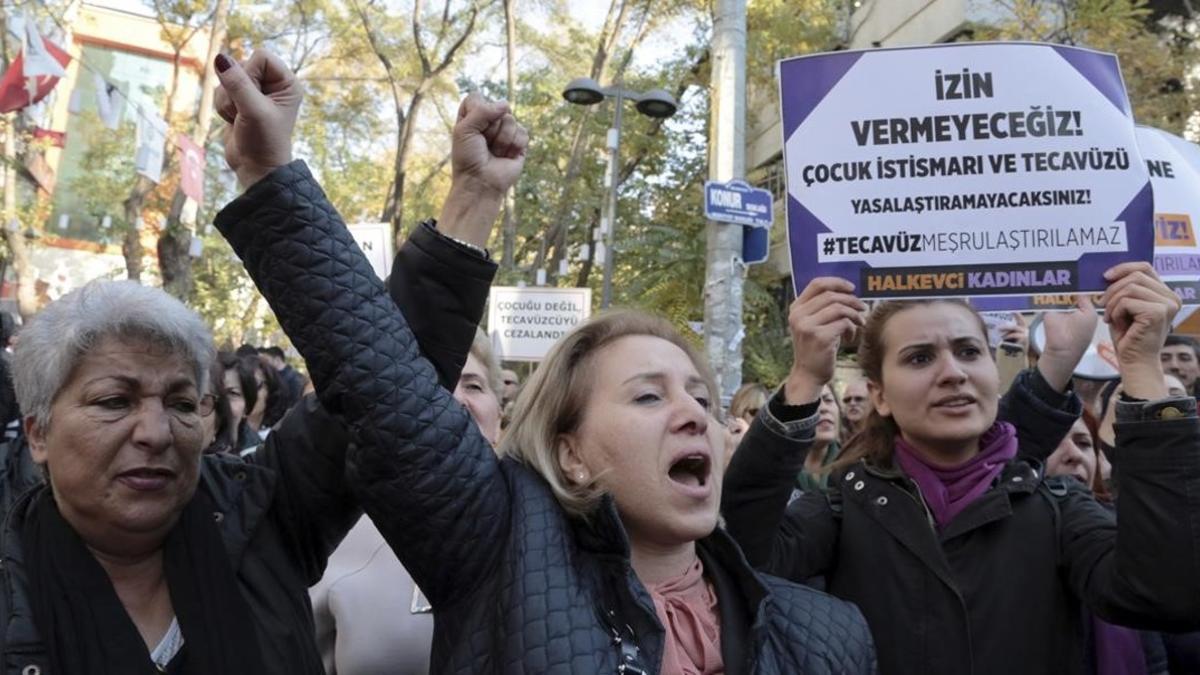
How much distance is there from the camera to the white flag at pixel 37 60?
12.9 meters

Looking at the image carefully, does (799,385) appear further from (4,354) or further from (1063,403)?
(4,354)

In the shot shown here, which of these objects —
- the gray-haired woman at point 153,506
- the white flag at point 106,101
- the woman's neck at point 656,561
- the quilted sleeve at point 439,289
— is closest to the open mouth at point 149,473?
the gray-haired woman at point 153,506

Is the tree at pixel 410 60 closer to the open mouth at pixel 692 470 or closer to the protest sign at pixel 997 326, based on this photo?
the protest sign at pixel 997 326

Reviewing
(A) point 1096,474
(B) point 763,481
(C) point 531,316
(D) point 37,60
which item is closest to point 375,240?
(C) point 531,316

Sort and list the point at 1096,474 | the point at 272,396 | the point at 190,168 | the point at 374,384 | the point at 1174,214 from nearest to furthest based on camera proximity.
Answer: the point at 374,384 → the point at 1174,214 → the point at 1096,474 → the point at 272,396 → the point at 190,168

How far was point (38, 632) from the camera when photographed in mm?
1943

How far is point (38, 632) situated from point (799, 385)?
61.1 inches

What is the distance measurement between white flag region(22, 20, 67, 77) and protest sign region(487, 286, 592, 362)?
18.0 feet

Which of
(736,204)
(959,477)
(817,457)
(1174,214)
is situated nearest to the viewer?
(959,477)

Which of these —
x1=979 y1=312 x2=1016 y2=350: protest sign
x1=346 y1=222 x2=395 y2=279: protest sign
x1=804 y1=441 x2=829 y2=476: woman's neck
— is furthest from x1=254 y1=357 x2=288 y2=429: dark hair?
x1=979 y1=312 x2=1016 y2=350: protest sign

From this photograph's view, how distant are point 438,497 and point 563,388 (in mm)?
451

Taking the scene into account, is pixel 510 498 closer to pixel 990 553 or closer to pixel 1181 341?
pixel 990 553

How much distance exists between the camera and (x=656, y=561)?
215 cm

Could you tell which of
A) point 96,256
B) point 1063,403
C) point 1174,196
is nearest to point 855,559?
point 1063,403
